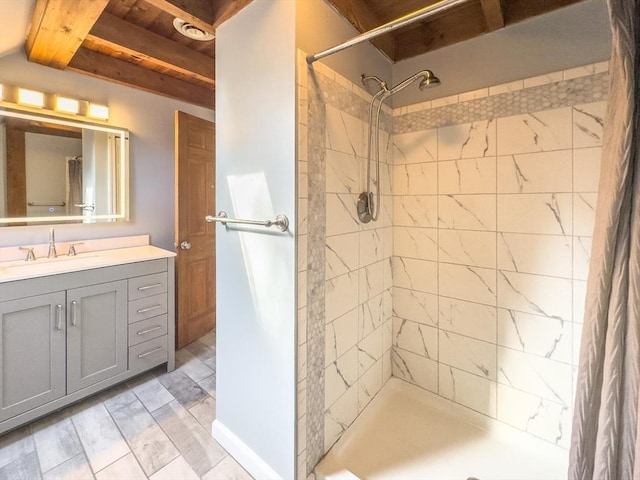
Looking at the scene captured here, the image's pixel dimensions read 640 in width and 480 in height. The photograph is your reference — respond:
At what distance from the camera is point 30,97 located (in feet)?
6.55

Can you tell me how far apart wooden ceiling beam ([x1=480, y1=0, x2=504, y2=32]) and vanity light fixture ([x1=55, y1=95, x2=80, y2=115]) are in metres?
2.68

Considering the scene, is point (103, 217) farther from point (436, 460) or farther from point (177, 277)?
point (436, 460)

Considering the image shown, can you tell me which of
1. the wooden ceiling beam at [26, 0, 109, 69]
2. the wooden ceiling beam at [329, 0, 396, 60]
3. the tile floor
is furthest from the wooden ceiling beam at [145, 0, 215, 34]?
the tile floor

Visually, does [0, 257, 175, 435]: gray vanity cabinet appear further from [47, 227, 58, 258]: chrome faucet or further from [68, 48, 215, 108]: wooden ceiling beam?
[68, 48, 215, 108]: wooden ceiling beam

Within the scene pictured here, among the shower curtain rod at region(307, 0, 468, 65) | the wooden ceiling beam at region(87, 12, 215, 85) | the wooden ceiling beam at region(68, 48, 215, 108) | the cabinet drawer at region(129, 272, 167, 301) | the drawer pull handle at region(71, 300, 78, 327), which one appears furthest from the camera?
the wooden ceiling beam at region(68, 48, 215, 108)

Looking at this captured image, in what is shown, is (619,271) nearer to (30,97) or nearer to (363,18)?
(363,18)

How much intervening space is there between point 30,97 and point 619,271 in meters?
3.18

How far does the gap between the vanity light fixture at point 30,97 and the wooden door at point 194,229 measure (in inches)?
33.6

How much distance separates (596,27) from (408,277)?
1487 millimetres

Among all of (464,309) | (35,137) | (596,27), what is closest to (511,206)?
(464,309)

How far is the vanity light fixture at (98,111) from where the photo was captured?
7.44ft

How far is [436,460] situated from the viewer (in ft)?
4.86

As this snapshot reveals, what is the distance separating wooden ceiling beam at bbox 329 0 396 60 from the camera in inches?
56.5

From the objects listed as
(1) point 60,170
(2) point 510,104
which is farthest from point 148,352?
(2) point 510,104
